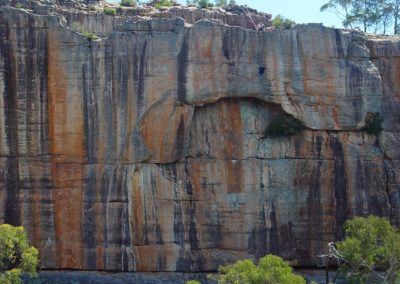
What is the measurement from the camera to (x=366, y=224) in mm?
19062

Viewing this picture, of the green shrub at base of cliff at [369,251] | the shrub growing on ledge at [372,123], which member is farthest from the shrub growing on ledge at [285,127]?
the green shrub at base of cliff at [369,251]

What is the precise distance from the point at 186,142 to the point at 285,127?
3.38 metres

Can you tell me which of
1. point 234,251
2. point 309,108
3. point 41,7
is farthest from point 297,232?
point 41,7

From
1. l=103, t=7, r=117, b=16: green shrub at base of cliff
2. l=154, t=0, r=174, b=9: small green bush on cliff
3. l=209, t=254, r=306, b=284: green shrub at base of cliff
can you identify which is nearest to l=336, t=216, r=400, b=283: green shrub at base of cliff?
l=209, t=254, r=306, b=284: green shrub at base of cliff

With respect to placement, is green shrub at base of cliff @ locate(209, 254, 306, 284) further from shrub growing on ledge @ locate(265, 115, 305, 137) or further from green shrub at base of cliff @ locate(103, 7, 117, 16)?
green shrub at base of cliff @ locate(103, 7, 117, 16)

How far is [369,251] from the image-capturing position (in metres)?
18.7

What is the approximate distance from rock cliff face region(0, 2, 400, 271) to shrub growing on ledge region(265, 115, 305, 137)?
0.71ft

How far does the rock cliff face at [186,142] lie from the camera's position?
21.8 m

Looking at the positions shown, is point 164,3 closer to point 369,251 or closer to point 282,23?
point 282,23

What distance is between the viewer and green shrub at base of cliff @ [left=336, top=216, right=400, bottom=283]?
18.4 m

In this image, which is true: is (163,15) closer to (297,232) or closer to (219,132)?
(219,132)

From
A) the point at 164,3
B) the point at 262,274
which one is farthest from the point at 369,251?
the point at 164,3

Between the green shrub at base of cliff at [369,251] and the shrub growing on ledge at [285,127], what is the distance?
4.61 meters

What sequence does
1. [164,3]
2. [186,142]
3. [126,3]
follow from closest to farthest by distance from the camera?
[186,142]
[126,3]
[164,3]
